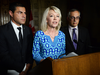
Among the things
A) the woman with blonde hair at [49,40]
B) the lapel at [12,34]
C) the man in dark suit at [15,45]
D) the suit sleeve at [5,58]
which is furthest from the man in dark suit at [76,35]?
the suit sleeve at [5,58]

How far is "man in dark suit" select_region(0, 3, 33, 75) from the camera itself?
149 centimetres

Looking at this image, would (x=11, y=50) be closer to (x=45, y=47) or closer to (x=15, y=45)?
(x=15, y=45)

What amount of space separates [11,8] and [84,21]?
376cm

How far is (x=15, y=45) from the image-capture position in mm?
1560

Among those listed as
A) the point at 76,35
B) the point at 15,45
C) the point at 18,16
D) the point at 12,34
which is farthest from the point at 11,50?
the point at 76,35

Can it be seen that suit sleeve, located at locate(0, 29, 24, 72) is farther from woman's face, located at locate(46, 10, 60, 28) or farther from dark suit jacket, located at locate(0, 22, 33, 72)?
woman's face, located at locate(46, 10, 60, 28)

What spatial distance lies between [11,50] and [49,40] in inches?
25.6

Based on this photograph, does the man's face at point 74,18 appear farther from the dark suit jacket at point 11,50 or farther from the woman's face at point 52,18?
the dark suit jacket at point 11,50

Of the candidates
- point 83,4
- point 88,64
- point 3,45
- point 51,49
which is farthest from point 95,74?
point 83,4

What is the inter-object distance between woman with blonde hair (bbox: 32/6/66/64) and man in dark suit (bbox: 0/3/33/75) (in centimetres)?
36

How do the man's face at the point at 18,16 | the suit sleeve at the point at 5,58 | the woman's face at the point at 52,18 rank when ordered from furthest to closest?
1. the man's face at the point at 18,16
2. the suit sleeve at the point at 5,58
3. the woman's face at the point at 52,18

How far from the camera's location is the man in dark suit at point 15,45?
1.49 m

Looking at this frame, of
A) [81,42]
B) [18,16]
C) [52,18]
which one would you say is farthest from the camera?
[81,42]

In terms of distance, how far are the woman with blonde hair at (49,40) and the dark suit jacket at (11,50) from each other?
355 mm
